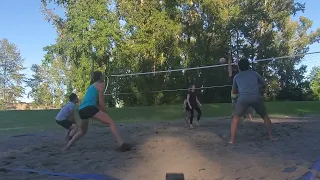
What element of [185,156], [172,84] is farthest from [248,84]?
[172,84]

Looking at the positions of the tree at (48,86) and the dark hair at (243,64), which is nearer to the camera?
the dark hair at (243,64)

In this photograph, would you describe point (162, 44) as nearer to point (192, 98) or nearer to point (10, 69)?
point (192, 98)

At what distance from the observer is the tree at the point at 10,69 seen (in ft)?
260

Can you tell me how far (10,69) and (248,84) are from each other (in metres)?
80.3

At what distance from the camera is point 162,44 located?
35.8 metres

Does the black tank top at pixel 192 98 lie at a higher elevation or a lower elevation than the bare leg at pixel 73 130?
higher

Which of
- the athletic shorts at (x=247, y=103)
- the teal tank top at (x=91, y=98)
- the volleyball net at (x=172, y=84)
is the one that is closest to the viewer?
the teal tank top at (x=91, y=98)

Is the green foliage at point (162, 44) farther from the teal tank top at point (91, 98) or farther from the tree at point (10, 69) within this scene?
the tree at point (10, 69)

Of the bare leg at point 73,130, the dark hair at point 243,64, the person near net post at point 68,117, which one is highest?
the dark hair at point 243,64

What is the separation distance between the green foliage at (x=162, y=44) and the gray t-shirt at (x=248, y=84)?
23.9m

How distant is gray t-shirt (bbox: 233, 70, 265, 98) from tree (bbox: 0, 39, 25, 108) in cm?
7753

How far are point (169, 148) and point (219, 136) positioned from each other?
2.04m

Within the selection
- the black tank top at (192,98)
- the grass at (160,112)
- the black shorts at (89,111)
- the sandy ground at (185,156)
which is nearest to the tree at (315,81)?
the grass at (160,112)

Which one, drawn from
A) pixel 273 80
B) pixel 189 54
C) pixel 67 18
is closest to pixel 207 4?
pixel 189 54
